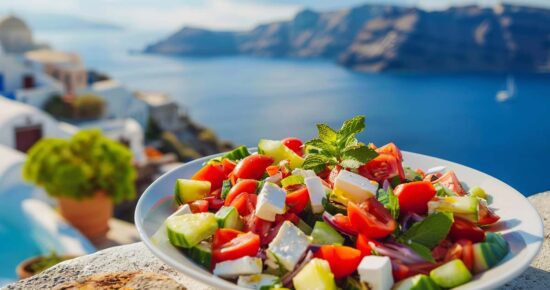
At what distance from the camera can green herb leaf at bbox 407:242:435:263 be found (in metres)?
1.11

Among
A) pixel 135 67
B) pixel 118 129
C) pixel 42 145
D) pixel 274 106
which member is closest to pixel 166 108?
pixel 118 129

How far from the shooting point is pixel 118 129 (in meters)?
20.9

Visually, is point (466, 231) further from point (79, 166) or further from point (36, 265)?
point (79, 166)

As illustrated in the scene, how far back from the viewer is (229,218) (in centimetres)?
122

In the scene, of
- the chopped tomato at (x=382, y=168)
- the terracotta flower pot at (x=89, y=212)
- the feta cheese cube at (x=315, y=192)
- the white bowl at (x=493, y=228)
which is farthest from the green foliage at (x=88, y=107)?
the feta cheese cube at (x=315, y=192)

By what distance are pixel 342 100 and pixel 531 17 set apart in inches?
783

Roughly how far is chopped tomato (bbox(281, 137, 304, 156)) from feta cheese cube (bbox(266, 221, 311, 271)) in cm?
51

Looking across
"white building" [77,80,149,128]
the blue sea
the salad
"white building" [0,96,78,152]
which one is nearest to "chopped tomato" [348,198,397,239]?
the salad

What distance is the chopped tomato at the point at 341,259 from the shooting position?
108 cm

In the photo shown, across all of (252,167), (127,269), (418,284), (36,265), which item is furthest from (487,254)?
(36,265)

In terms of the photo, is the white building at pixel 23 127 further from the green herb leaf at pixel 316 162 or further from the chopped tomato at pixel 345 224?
the chopped tomato at pixel 345 224

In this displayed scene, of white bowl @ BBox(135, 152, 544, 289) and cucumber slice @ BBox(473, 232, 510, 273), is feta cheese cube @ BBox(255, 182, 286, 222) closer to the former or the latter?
white bowl @ BBox(135, 152, 544, 289)

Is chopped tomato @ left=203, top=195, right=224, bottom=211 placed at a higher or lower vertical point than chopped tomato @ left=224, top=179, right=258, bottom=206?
lower

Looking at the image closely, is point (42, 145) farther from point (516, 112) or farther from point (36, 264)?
point (516, 112)
